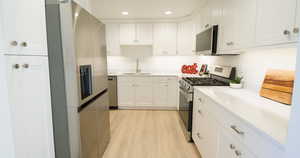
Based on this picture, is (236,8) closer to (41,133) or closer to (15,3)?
(15,3)

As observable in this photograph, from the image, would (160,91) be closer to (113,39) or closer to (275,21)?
(113,39)

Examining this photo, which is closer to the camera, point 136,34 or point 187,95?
point 187,95

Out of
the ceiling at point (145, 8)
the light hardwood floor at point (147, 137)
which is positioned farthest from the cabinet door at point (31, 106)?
the ceiling at point (145, 8)

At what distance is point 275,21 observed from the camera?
1183mm

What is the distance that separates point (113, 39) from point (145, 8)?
1.32 meters

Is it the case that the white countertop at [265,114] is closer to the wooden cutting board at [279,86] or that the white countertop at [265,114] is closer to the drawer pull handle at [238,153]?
the wooden cutting board at [279,86]

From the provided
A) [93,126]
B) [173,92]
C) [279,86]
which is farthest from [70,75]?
[173,92]

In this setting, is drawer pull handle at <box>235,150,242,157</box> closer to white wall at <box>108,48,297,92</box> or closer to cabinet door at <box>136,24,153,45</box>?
white wall at <box>108,48,297,92</box>

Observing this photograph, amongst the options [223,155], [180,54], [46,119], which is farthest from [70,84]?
[180,54]

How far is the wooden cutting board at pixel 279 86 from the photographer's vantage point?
1.34 metres

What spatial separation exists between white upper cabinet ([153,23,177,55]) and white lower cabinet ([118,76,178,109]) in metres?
0.74

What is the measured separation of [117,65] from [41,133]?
3.39m

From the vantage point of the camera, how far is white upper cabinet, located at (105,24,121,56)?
406cm

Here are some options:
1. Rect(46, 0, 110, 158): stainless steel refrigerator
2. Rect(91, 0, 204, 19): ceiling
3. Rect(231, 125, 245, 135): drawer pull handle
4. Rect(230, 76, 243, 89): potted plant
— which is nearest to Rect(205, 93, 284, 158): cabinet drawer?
Rect(231, 125, 245, 135): drawer pull handle
